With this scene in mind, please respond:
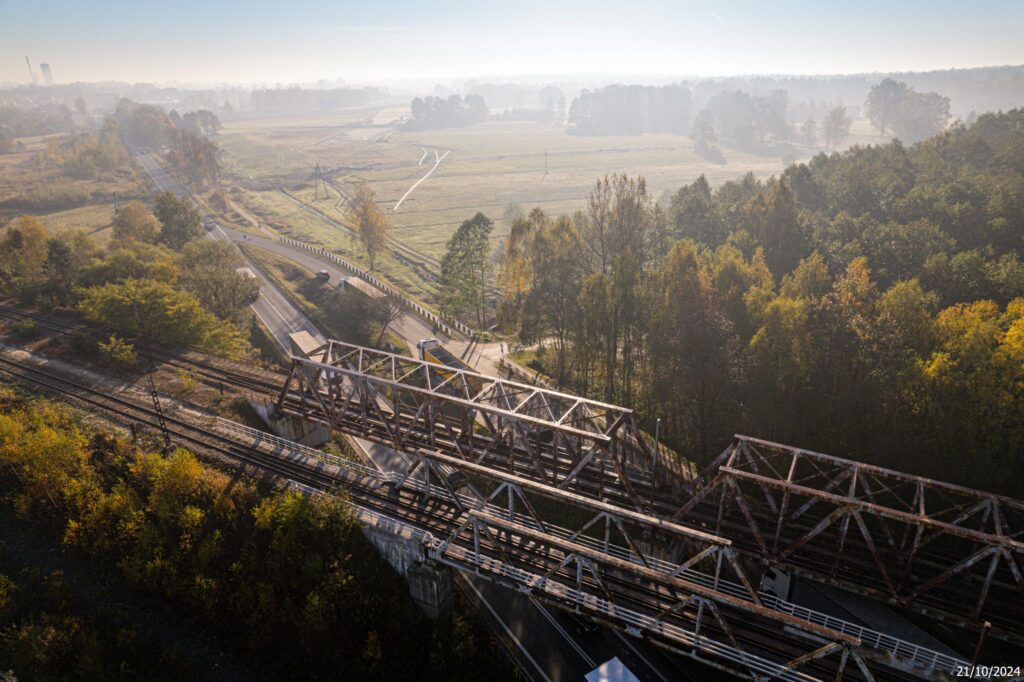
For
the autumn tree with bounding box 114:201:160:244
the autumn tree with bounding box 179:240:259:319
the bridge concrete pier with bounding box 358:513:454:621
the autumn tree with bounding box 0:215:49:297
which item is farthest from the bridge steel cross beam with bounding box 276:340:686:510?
the autumn tree with bounding box 114:201:160:244

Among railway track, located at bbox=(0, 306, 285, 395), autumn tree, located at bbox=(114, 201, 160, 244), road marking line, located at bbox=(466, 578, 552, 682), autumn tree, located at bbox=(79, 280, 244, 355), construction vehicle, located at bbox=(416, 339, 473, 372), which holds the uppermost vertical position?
autumn tree, located at bbox=(114, 201, 160, 244)

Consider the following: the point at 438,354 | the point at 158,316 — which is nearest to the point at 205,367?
the point at 158,316

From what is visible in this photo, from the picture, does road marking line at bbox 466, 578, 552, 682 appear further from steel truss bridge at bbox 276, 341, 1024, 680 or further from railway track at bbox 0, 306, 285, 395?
railway track at bbox 0, 306, 285, 395

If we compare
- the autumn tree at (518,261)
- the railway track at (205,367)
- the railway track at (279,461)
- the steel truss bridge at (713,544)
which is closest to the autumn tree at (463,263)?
the autumn tree at (518,261)

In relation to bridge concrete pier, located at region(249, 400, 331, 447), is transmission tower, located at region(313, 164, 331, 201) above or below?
above

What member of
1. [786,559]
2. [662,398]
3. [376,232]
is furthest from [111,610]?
[376,232]

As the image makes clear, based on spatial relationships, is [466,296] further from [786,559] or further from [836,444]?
Answer: [786,559]

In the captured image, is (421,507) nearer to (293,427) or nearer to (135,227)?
(293,427)
